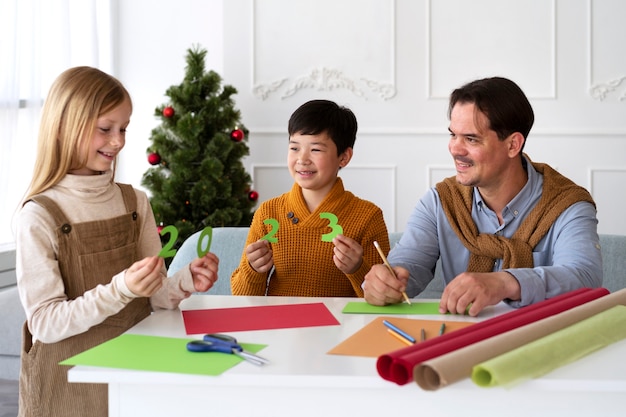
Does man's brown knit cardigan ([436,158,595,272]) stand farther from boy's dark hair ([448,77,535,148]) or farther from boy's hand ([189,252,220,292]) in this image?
boy's hand ([189,252,220,292])

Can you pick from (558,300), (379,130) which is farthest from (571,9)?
(558,300)

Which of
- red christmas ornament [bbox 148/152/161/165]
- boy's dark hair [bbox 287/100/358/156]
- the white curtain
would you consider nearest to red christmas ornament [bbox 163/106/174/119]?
red christmas ornament [bbox 148/152/161/165]

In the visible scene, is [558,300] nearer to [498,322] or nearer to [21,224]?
[498,322]

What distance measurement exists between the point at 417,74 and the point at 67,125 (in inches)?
149

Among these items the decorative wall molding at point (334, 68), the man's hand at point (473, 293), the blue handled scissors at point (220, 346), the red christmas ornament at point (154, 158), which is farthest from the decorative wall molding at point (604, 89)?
the blue handled scissors at point (220, 346)

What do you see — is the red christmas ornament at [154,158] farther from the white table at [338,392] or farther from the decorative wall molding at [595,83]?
the white table at [338,392]

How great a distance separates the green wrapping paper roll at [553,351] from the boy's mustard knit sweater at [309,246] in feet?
3.04

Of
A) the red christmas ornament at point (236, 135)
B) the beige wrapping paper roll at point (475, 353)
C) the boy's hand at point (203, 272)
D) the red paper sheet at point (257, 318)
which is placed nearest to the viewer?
the beige wrapping paper roll at point (475, 353)

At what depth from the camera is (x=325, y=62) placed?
5.25 metres

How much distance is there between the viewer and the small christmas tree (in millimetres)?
4430

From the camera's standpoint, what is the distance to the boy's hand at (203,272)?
1659 mm

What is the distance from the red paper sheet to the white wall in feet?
11.9

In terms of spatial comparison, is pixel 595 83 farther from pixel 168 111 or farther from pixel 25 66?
pixel 25 66

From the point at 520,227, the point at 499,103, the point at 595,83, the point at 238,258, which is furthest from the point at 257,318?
the point at 595,83
